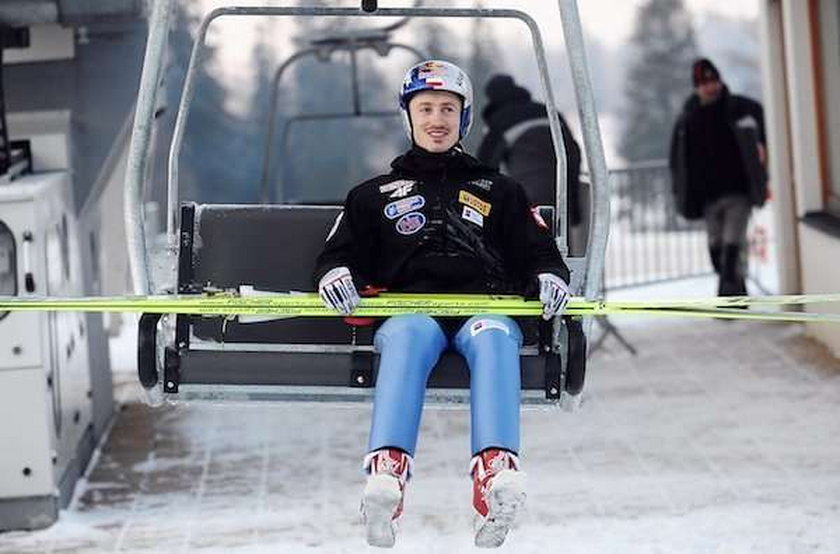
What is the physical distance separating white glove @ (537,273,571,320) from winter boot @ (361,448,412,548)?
1.99 ft

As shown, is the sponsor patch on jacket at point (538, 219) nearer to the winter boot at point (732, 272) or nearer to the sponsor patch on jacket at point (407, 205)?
the sponsor patch on jacket at point (407, 205)

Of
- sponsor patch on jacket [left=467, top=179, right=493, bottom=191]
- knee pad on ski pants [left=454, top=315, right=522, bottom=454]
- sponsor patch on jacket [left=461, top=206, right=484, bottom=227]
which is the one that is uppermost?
sponsor patch on jacket [left=467, top=179, right=493, bottom=191]

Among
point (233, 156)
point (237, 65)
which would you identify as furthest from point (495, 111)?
point (237, 65)

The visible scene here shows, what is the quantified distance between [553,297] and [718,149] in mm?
7577

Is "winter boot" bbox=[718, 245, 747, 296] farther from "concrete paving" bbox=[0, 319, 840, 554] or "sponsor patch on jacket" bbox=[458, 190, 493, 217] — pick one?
"sponsor patch on jacket" bbox=[458, 190, 493, 217]

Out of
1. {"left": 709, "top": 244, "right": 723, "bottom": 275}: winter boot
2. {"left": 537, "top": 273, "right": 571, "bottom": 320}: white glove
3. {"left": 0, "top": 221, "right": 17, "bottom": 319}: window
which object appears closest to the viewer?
{"left": 537, "top": 273, "right": 571, "bottom": 320}: white glove

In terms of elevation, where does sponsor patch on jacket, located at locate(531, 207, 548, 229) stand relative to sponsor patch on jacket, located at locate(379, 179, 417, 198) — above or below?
below

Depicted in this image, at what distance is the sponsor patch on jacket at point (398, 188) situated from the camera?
593 centimetres

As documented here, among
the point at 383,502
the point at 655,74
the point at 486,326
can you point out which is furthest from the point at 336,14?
the point at 655,74

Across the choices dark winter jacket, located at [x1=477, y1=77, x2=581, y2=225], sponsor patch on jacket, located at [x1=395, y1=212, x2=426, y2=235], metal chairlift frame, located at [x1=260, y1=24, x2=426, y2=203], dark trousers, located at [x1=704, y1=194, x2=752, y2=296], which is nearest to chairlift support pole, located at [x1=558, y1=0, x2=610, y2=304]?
sponsor patch on jacket, located at [x1=395, y1=212, x2=426, y2=235]

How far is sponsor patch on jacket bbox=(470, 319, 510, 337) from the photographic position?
5605 mm

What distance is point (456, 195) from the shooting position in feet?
19.4

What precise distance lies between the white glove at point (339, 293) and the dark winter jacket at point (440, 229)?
0.81 feet

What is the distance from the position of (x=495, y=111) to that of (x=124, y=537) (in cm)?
374
